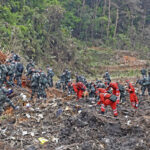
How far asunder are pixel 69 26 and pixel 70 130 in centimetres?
3373

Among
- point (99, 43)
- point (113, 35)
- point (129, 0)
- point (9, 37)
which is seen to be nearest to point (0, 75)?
point (9, 37)

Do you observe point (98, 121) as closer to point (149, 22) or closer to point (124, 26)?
point (124, 26)

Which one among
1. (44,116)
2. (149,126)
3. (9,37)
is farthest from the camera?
(9,37)

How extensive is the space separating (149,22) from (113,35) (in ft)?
28.8

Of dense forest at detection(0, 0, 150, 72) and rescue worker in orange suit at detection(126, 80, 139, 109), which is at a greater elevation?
dense forest at detection(0, 0, 150, 72)

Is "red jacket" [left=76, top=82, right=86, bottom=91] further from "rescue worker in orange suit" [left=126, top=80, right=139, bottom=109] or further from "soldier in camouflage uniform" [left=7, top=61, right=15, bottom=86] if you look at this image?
"soldier in camouflage uniform" [left=7, top=61, right=15, bottom=86]

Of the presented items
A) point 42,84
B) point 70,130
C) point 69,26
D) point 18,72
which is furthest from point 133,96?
point 69,26

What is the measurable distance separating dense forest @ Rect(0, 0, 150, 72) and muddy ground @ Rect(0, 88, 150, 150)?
12.8 m

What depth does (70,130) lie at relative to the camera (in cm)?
809

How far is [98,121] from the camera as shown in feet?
27.6

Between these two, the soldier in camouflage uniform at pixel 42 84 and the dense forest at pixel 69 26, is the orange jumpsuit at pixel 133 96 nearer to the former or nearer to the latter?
the soldier in camouflage uniform at pixel 42 84

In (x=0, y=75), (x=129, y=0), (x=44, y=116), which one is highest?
(x=129, y=0)

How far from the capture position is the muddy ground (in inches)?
273

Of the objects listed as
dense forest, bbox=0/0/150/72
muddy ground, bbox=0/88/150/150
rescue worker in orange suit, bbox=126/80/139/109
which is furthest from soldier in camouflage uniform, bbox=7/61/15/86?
dense forest, bbox=0/0/150/72
